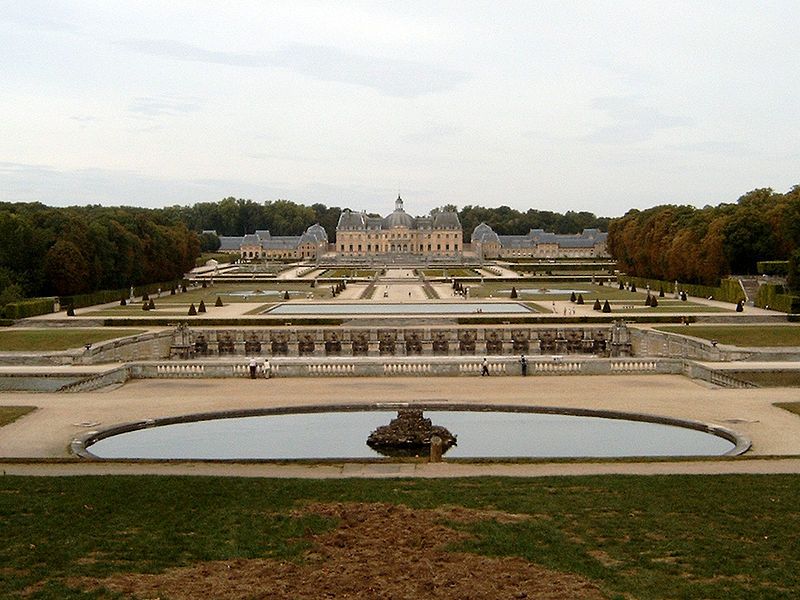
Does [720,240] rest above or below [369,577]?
above

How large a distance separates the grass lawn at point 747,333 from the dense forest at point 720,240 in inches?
358

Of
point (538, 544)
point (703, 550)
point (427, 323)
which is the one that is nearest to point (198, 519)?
point (538, 544)

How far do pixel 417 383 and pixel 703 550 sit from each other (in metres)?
14.3

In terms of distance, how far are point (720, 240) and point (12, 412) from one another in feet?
126

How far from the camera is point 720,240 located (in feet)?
159

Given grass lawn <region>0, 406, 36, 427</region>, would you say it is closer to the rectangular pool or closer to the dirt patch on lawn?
the dirt patch on lawn

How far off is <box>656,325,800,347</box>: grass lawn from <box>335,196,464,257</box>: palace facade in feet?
349

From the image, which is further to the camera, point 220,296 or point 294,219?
point 294,219

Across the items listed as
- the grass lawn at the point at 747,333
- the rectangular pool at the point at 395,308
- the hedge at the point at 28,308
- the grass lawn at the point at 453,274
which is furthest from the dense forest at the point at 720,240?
the hedge at the point at 28,308

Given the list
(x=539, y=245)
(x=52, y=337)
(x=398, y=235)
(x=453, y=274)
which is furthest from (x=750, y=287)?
(x=398, y=235)

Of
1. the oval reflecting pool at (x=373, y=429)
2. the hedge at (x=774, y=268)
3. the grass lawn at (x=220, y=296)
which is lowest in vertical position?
the oval reflecting pool at (x=373, y=429)

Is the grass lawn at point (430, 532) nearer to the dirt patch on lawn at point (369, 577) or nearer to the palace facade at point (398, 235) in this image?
the dirt patch on lawn at point (369, 577)

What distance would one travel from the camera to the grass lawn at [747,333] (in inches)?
1159

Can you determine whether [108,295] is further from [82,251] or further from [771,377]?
[771,377]
